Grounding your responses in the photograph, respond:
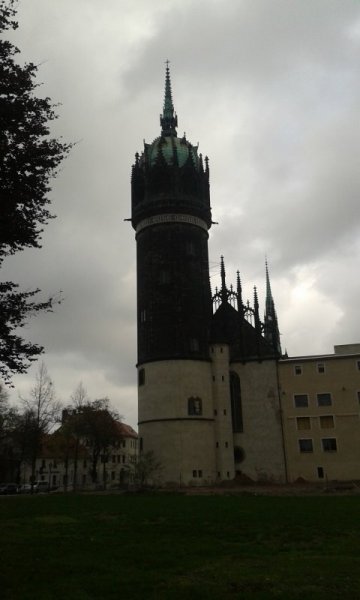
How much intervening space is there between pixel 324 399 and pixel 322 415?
1.65m

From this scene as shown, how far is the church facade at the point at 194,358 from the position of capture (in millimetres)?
58594

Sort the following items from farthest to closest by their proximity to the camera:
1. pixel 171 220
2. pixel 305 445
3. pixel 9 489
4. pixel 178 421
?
pixel 9 489
pixel 171 220
pixel 305 445
pixel 178 421

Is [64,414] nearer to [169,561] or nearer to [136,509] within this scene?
[136,509]

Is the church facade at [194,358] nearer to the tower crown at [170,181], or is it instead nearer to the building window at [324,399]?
the tower crown at [170,181]

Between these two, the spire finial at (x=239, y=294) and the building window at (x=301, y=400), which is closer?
the building window at (x=301, y=400)

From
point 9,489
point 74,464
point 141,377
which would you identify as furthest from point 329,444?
point 74,464

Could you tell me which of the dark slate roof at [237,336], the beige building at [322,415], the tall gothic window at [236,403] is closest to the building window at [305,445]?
the beige building at [322,415]

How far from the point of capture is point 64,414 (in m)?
73.3

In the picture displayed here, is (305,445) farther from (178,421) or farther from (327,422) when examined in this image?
(178,421)

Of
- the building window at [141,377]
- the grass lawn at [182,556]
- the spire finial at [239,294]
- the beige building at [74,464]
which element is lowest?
the grass lawn at [182,556]

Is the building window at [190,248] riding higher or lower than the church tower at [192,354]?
higher

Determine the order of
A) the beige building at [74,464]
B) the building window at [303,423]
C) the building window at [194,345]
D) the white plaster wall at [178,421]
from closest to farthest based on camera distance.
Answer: the white plaster wall at [178,421], the building window at [303,423], the building window at [194,345], the beige building at [74,464]

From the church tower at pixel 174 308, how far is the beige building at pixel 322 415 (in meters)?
8.25

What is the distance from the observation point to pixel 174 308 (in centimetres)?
6125
